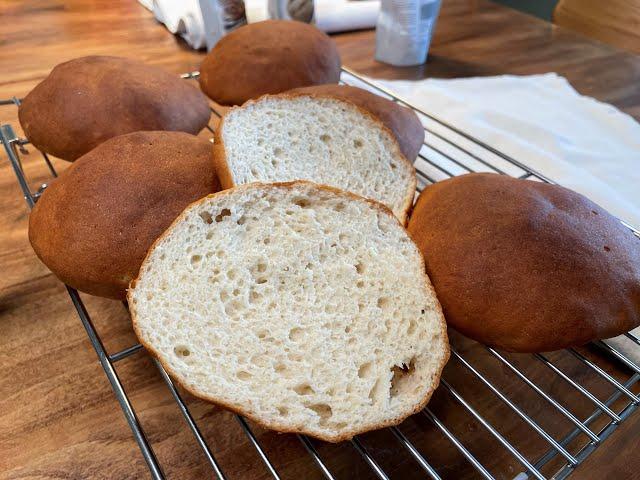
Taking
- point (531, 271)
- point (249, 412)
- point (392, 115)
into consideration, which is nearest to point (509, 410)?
point (531, 271)

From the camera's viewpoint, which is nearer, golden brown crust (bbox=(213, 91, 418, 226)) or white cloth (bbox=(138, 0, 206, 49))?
golden brown crust (bbox=(213, 91, 418, 226))

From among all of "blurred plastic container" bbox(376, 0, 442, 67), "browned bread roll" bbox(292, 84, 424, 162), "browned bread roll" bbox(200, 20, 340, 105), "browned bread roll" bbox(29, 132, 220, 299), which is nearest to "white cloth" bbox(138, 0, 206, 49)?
"browned bread roll" bbox(200, 20, 340, 105)

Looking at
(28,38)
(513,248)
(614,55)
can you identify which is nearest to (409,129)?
(513,248)

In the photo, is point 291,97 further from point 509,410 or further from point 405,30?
point 405,30

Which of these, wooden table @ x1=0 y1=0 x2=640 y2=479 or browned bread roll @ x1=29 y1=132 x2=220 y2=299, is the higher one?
browned bread roll @ x1=29 y1=132 x2=220 y2=299

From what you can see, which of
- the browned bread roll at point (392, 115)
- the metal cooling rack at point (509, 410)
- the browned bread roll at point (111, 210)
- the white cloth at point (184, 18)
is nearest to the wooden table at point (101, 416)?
the metal cooling rack at point (509, 410)

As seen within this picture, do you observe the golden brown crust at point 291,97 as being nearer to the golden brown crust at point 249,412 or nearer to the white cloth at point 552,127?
the golden brown crust at point 249,412

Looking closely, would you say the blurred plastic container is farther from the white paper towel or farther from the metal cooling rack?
the metal cooling rack
